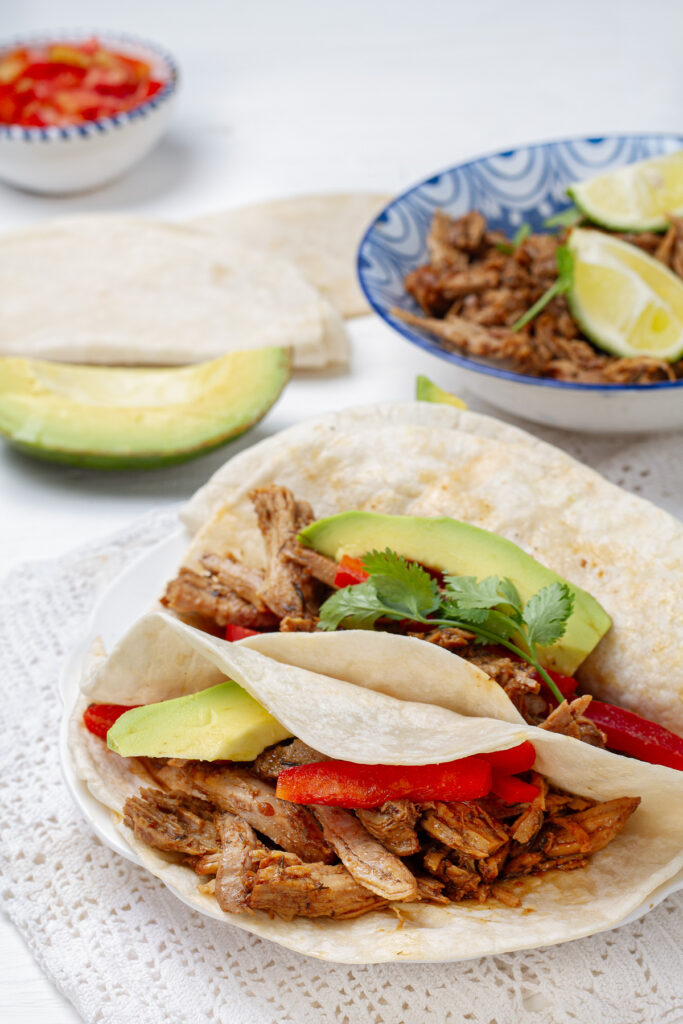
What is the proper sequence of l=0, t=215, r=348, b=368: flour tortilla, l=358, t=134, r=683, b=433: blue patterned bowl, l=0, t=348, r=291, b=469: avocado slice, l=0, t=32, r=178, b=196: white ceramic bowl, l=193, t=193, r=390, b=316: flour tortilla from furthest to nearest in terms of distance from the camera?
1. l=0, t=32, r=178, b=196: white ceramic bowl
2. l=193, t=193, r=390, b=316: flour tortilla
3. l=0, t=215, r=348, b=368: flour tortilla
4. l=0, t=348, r=291, b=469: avocado slice
5. l=358, t=134, r=683, b=433: blue patterned bowl

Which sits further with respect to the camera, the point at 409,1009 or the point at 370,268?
the point at 370,268

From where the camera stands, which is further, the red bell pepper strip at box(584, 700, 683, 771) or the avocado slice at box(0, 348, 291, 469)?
the avocado slice at box(0, 348, 291, 469)

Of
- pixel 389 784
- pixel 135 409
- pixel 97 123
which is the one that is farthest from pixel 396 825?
pixel 97 123

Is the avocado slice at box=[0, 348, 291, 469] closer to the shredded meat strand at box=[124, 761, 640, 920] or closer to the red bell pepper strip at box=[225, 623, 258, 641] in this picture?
the red bell pepper strip at box=[225, 623, 258, 641]

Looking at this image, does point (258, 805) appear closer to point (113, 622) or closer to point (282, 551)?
point (282, 551)

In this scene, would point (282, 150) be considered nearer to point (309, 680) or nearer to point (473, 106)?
point (473, 106)

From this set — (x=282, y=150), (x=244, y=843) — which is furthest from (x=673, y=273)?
(x=282, y=150)

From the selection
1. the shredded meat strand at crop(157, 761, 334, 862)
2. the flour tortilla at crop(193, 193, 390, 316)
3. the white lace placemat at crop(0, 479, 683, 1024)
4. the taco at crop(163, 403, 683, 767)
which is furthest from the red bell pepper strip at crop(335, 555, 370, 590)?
the flour tortilla at crop(193, 193, 390, 316)
